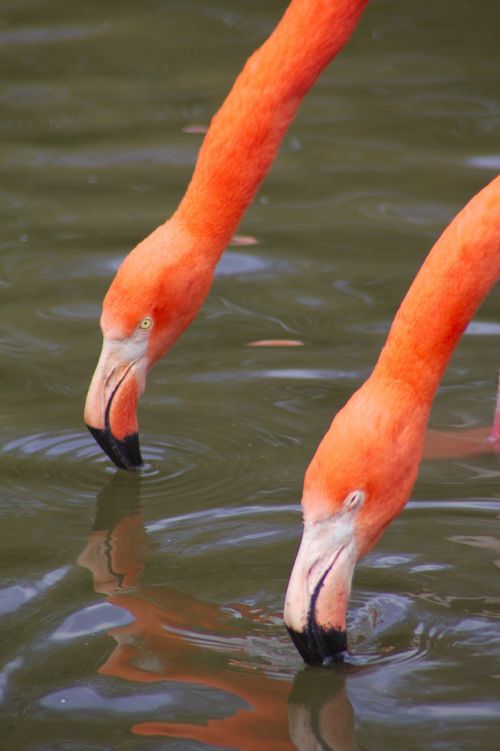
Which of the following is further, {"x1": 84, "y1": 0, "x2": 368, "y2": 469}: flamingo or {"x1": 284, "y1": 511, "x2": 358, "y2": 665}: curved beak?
{"x1": 84, "y1": 0, "x2": 368, "y2": 469}: flamingo

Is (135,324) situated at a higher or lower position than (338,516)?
higher

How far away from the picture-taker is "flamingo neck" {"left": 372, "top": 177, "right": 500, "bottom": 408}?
3.95 m

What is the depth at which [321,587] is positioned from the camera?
368 centimetres

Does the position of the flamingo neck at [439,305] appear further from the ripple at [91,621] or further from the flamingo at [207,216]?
the flamingo at [207,216]

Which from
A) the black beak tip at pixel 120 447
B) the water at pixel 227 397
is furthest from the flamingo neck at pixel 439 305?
the black beak tip at pixel 120 447

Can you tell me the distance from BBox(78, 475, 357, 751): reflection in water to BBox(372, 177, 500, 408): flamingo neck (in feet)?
2.59

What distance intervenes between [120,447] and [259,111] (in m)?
1.21

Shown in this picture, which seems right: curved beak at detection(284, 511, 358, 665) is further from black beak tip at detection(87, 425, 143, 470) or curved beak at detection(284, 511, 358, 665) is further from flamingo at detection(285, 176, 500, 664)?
black beak tip at detection(87, 425, 143, 470)

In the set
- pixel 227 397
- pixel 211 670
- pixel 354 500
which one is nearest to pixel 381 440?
pixel 354 500

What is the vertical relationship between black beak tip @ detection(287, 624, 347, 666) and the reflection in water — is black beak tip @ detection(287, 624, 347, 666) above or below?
above

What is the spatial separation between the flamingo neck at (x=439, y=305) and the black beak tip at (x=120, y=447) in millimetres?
1243

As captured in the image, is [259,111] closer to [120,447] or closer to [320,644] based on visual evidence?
[120,447]

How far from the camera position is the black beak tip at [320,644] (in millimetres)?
3695

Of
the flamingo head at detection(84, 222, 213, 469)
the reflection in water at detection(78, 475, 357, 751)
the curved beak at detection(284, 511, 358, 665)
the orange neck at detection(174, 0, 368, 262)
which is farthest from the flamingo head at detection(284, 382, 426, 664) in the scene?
the orange neck at detection(174, 0, 368, 262)
